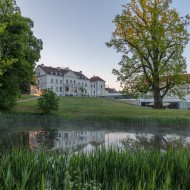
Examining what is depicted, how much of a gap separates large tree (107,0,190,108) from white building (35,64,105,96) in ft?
158

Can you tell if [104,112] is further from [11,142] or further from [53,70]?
[53,70]

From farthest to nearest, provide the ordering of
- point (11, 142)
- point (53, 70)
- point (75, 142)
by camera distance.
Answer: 1. point (53, 70)
2. point (75, 142)
3. point (11, 142)

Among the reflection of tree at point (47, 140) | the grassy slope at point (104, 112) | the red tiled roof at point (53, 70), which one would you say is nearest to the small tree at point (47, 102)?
the grassy slope at point (104, 112)

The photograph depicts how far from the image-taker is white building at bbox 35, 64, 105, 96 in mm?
81500

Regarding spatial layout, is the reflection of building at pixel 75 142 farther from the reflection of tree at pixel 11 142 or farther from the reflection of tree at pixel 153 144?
the reflection of tree at pixel 11 142

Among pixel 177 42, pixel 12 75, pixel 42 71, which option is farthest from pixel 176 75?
pixel 42 71

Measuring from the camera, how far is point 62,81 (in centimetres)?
8525

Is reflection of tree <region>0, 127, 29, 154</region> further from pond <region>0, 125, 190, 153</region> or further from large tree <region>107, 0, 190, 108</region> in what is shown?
large tree <region>107, 0, 190, 108</region>

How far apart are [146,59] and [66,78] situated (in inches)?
2288

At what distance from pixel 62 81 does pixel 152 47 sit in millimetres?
58393

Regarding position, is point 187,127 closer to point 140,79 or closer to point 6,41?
point 140,79

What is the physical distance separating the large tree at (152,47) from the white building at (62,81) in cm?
4803

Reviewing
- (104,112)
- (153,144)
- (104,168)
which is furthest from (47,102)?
(104,168)

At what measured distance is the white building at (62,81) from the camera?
267ft
